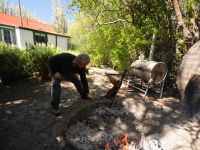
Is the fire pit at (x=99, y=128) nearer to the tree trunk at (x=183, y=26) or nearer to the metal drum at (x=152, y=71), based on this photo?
the metal drum at (x=152, y=71)

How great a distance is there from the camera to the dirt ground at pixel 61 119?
4.17 metres

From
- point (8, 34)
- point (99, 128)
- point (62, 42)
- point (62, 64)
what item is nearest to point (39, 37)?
point (8, 34)

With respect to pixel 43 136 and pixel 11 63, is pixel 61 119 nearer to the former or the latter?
pixel 43 136

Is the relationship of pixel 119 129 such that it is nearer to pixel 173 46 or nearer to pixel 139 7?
pixel 173 46

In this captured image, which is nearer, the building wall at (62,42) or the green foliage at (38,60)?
the green foliage at (38,60)

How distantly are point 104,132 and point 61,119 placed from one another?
1002 mm

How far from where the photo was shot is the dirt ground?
4.17 metres

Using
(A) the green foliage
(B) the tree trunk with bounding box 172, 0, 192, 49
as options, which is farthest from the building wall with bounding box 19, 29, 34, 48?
(B) the tree trunk with bounding box 172, 0, 192, 49

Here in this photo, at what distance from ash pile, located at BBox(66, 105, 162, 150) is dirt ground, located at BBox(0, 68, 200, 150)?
0.17 m

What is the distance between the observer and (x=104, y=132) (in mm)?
4617

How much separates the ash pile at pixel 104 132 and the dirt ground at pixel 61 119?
0.57 ft

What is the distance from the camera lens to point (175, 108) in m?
6.52

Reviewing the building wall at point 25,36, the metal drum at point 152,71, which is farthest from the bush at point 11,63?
the building wall at point 25,36

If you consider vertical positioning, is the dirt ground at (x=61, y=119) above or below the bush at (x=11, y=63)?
below
